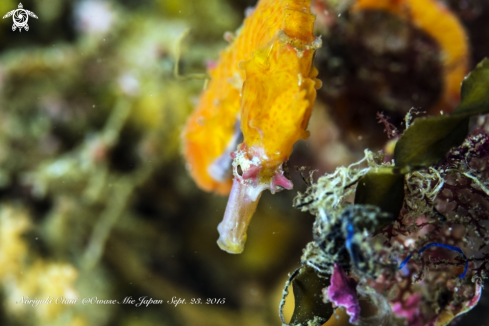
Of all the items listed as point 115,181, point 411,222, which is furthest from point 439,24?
point 115,181

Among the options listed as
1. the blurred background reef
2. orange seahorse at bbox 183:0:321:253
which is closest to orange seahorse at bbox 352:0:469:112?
orange seahorse at bbox 183:0:321:253

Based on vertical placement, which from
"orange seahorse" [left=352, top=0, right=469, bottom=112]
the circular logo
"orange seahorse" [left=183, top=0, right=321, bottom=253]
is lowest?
"orange seahorse" [left=183, top=0, right=321, bottom=253]

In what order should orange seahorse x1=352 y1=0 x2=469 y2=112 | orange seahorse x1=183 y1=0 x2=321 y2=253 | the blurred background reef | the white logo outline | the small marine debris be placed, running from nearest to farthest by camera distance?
the small marine debris → orange seahorse x1=183 y1=0 x2=321 y2=253 → orange seahorse x1=352 y1=0 x2=469 y2=112 → the blurred background reef → the white logo outline

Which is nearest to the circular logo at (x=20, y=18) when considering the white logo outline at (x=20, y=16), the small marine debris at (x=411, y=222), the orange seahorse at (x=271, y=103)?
the white logo outline at (x=20, y=16)

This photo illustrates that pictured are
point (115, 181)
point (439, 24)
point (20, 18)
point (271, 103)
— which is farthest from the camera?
point (20, 18)

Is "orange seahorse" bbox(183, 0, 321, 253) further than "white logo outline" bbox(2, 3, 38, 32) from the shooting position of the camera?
No

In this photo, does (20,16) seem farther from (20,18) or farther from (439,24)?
(439,24)

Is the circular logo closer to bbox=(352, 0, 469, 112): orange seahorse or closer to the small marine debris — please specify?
bbox=(352, 0, 469, 112): orange seahorse
